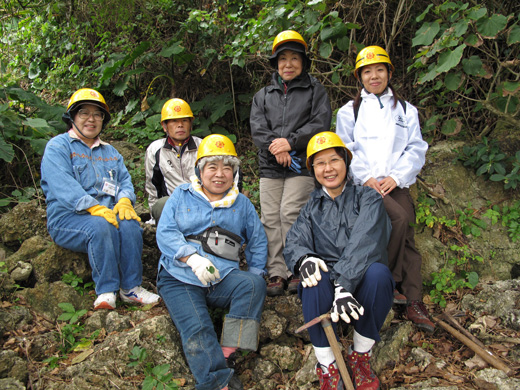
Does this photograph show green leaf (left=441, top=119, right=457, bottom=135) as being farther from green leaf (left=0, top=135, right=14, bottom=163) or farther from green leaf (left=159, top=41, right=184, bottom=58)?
green leaf (left=0, top=135, right=14, bottom=163)

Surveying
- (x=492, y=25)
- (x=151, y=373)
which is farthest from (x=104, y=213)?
(x=492, y=25)

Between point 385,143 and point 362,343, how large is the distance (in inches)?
64.4

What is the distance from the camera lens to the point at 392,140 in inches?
129

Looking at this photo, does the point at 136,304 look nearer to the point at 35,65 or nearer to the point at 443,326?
the point at 443,326

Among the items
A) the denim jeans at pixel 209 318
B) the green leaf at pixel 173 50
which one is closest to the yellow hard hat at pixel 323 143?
the denim jeans at pixel 209 318

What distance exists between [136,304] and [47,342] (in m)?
0.72

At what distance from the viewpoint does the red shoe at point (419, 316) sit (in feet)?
10.1

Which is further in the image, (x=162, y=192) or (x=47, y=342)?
(x=162, y=192)

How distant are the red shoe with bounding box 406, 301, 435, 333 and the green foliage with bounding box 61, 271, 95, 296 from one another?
275 centimetres

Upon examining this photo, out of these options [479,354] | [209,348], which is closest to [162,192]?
[209,348]

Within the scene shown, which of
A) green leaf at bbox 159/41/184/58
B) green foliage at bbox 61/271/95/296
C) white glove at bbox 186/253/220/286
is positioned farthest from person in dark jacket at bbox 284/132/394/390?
green leaf at bbox 159/41/184/58

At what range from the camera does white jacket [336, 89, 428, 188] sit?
128 inches

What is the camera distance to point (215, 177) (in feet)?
9.96

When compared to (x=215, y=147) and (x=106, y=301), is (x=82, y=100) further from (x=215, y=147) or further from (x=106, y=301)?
(x=106, y=301)
